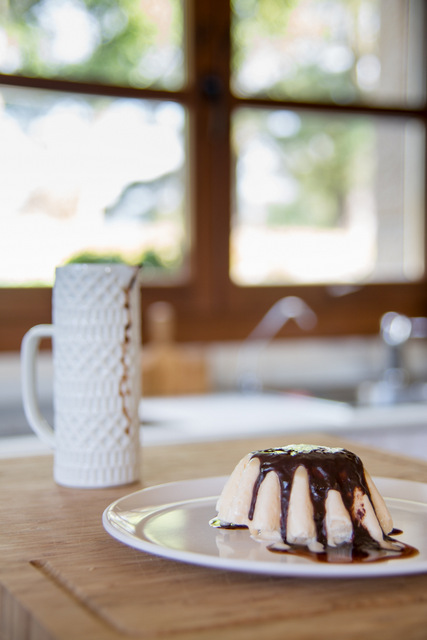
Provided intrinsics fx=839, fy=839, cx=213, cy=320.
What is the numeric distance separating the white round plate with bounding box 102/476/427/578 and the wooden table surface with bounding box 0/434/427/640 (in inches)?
0.7

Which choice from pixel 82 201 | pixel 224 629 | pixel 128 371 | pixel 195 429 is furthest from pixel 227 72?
pixel 224 629

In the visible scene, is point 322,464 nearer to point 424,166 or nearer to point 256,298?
point 256,298

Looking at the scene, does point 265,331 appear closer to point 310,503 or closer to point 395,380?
point 395,380

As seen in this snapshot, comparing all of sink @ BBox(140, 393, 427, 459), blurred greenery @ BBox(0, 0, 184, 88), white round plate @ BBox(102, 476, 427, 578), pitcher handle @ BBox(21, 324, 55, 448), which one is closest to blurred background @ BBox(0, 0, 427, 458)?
blurred greenery @ BBox(0, 0, 184, 88)

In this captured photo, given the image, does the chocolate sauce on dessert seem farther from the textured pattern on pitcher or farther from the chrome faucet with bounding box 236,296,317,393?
the chrome faucet with bounding box 236,296,317,393

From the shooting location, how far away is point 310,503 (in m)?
0.67

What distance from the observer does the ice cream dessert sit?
66 cm

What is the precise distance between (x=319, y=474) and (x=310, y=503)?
26 millimetres

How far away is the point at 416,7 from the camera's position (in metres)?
3.35

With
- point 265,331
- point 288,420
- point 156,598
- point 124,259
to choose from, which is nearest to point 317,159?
point 265,331

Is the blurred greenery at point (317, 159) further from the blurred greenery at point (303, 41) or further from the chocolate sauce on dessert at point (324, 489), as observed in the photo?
the chocolate sauce on dessert at point (324, 489)

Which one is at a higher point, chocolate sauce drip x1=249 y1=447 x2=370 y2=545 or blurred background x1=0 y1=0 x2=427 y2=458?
blurred background x1=0 y1=0 x2=427 y2=458

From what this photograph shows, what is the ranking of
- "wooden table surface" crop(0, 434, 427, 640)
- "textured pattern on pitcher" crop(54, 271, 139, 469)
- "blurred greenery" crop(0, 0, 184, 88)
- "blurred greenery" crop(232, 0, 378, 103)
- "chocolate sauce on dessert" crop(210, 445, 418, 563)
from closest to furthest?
"wooden table surface" crop(0, 434, 427, 640), "chocolate sauce on dessert" crop(210, 445, 418, 563), "textured pattern on pitcher" crop(54, 271, 139, 469), "blurred greenery" crop(0, 0, 184, 88), "blurred greenery" crop(232, 0, 378, 103)

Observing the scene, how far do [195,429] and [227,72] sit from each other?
149cm
